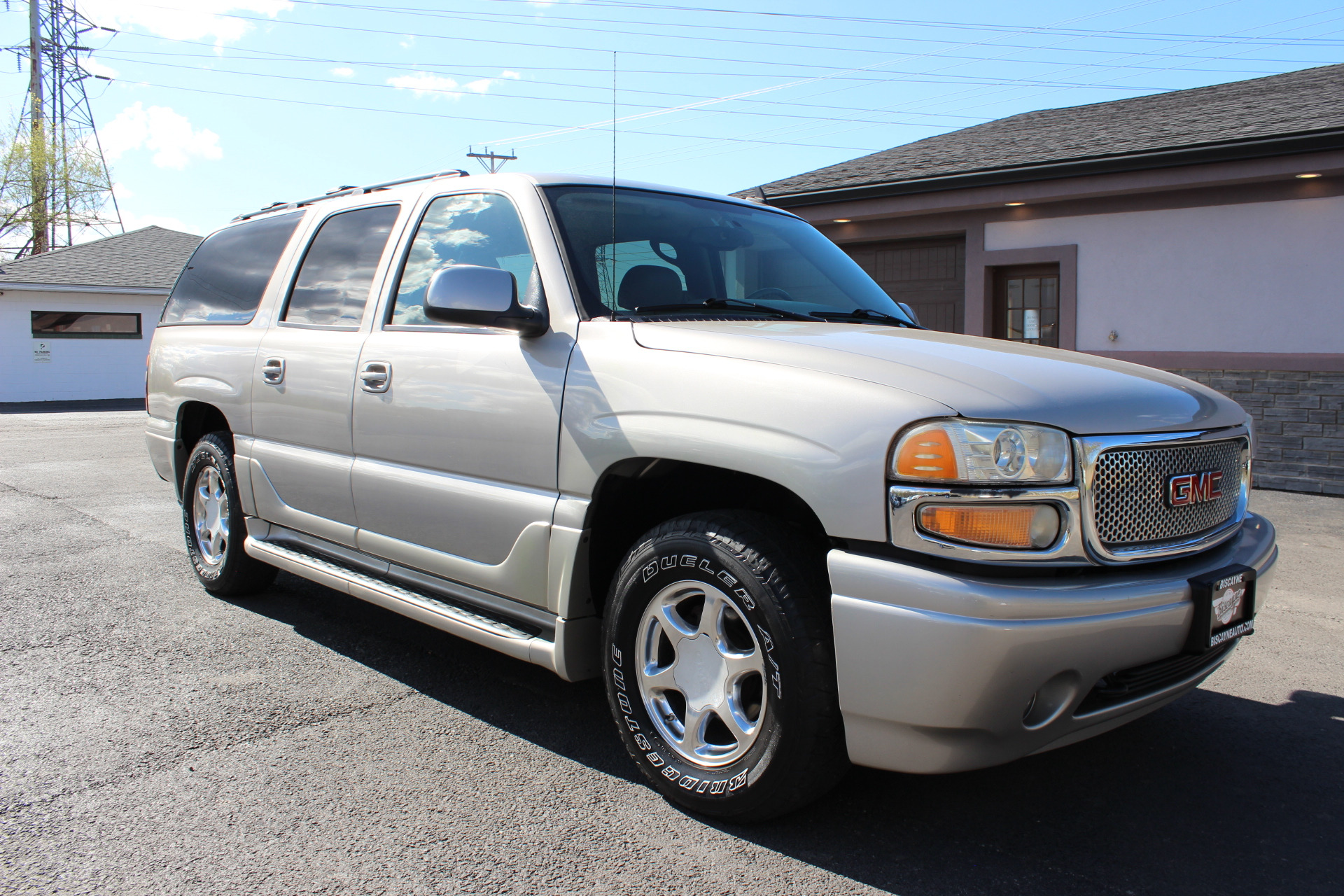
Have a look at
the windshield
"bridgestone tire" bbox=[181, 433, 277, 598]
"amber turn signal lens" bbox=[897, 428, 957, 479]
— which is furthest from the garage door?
"amber turn signal lens" bbox=[897, 428, 957, 479]

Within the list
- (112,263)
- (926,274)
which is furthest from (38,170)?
(926,274)

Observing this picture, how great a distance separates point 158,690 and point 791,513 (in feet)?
8.47

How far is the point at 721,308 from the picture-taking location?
338cm

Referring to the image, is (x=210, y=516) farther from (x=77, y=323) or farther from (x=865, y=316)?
(x=77, y=323)

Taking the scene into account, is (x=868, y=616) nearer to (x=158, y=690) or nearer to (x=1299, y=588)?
(x=158, y=690)

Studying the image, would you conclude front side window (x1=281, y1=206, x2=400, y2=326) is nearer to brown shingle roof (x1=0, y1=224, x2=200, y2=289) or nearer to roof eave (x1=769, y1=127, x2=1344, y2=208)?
roof eave (x1=769, y1=127, x2=1344, y2=208)

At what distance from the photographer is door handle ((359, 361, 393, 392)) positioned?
3.70 metres

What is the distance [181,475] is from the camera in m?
5.41

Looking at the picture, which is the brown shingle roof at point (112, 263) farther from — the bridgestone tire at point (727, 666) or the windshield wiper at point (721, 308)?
the bridgestone tire at point (727, 666)

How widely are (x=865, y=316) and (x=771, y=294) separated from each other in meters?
0.38

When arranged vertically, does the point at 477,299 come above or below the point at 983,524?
above

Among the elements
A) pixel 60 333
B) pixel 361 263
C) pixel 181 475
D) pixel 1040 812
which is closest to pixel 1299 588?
pixel 1040 812

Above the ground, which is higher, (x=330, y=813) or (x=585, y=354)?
(x=585, y=354)

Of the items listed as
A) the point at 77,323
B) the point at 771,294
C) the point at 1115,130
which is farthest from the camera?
the point at 77,323
